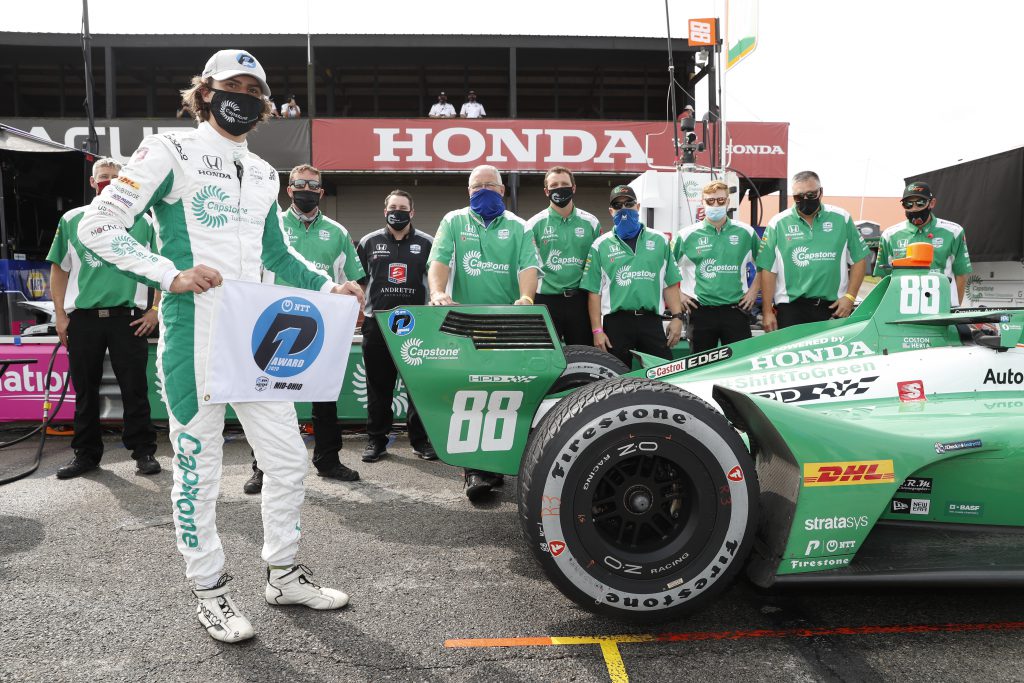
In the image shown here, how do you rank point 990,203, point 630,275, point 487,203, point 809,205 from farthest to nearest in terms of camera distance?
point 990,203
point 809,205
point 630,275
point 487,203

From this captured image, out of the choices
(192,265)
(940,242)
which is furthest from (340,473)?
(940,242)

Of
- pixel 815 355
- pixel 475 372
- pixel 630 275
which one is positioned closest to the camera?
pixel 475 372

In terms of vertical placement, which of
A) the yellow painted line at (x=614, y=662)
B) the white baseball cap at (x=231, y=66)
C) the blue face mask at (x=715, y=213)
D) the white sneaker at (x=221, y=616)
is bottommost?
the yellow painted line at (x=614, y=662)

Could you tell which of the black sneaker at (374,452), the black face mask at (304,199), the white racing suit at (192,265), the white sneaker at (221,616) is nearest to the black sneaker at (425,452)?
the black sneaker at (374,452)

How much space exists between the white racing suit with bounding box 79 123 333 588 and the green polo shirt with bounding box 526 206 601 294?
2.83 metres

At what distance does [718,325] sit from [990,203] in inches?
233

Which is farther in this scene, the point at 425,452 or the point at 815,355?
the point at 425,452

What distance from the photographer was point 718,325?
5383 millimetres

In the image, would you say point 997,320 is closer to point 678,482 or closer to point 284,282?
point 678,482

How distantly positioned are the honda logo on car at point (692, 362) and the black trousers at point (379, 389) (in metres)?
2.00

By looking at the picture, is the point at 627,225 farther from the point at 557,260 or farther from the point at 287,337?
the point at 287,337

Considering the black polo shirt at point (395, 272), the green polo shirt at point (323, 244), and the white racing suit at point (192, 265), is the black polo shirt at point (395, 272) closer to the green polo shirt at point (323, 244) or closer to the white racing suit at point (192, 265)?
the green polo shirt at point (323, 244)

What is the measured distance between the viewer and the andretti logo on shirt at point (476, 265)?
450 cm

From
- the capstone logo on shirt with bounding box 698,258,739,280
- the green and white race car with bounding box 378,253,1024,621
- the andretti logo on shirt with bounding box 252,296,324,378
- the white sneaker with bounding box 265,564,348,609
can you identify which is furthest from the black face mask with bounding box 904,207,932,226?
the white sneaker with bounding box 265,564,348,609
